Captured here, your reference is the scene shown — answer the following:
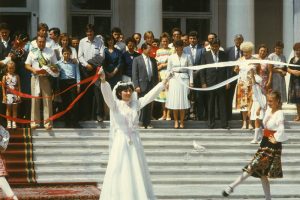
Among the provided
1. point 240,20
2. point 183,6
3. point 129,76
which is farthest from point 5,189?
point 183,6

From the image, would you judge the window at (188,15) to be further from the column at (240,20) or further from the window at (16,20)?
the window at (16,20)

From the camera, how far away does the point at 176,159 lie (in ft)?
67.3

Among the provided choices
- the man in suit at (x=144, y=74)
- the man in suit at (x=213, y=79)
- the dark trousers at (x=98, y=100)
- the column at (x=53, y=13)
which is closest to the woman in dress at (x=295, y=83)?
the man in suit at (x=213, y=79)

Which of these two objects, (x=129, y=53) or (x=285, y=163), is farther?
(x=129, y=53)

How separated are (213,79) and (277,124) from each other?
20.5ft

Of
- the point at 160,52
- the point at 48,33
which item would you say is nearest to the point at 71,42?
the point at 48,33

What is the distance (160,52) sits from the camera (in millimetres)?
22500

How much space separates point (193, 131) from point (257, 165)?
5231 mm

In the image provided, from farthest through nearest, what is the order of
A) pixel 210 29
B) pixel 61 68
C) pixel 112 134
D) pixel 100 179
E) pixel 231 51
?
pixel 210 29
pixel 231 51
pixel 61 68
pixel 100 179
pixel 112 134

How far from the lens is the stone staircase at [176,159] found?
63.4 ft

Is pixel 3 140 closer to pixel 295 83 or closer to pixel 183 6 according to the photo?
pixel 295 83

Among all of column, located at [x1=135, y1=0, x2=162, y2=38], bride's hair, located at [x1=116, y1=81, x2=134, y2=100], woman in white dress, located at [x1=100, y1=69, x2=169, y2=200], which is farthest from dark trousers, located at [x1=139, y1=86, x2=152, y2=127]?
bride's hair, located at [x1=116, y1=81, x2=134, y2=100]

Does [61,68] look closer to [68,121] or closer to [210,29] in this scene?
[68,121]

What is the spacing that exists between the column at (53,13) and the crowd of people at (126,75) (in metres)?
3.55
